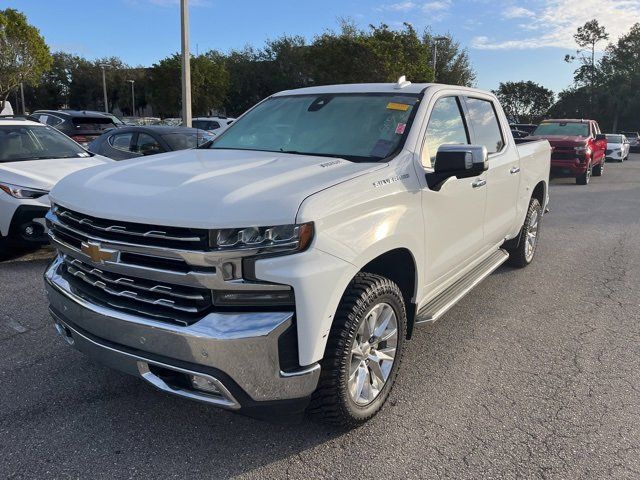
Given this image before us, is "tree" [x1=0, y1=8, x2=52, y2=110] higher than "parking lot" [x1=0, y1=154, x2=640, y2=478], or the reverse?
"tree" [x1=0, y1=8, x2=52, y2=110]

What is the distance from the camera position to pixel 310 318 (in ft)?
7.93

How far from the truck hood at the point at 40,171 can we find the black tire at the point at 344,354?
14.5 feet

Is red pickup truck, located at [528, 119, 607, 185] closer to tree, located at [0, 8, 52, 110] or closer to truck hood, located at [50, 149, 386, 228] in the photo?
truck hood, located at [50, 149, 386, 228]

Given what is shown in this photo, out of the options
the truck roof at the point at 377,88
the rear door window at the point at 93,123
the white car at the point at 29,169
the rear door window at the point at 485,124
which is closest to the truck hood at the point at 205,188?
the truck roof at the point at 377,88

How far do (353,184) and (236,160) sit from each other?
0.91 meters

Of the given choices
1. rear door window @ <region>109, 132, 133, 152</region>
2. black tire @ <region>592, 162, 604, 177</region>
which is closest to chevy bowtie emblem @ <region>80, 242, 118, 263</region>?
rear door window @ <region>109, 132, 133, 152</region>

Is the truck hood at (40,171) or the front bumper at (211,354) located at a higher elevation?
the truck hood at (40,171)

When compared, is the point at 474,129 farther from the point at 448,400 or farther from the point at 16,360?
the point at 16,360

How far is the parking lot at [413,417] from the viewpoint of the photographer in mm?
2709

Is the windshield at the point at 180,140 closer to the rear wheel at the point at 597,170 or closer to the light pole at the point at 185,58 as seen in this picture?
the light pole at the point at 185,58

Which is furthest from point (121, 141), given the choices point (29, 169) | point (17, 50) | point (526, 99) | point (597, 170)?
point (526, 99)

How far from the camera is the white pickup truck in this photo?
7.79 feet

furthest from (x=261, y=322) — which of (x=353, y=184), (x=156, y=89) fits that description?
(x=156, y=89)

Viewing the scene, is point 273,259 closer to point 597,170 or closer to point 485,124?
point 485,124
